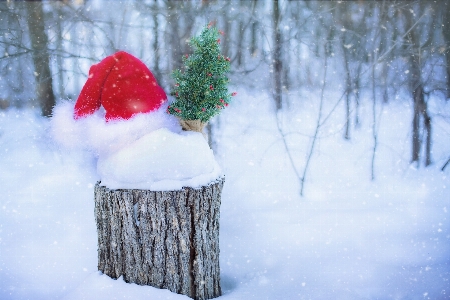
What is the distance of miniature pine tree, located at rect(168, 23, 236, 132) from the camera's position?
2.36m

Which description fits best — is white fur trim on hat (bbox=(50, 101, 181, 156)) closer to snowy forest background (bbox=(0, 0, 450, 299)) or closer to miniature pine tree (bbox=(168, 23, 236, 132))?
miniature pine tree (bbox=(168, 23, 236, 132))

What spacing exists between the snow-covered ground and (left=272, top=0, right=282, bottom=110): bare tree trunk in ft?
0.86

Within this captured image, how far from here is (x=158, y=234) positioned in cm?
232

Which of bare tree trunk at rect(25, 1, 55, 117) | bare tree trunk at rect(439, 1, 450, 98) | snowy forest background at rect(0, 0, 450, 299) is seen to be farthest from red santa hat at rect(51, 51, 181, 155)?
bare tree trunk at rect(439, 1, 450, 98)

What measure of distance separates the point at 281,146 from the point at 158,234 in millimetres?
3681

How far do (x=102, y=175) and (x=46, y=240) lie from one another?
5.99ft

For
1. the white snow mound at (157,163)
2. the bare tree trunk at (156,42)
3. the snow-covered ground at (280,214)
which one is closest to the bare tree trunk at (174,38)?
the bare tree trunk at (156,42)

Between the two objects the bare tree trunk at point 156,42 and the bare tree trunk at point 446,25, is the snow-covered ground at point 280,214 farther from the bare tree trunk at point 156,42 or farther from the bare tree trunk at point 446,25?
the bare tree trunk at point 156,42

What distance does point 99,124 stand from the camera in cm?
235

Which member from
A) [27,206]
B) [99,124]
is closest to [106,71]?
[99,124]

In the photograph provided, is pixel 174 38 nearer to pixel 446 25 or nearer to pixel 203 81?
pixel 203 81

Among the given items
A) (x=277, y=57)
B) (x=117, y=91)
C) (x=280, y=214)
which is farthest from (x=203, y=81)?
(x=277, y=57)

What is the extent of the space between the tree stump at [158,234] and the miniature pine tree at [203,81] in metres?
0.49

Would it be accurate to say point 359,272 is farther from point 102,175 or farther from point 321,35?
point 321,35
